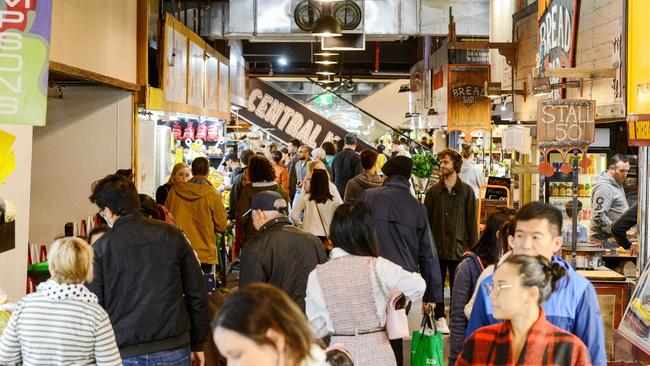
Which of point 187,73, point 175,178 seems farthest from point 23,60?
point 187,73

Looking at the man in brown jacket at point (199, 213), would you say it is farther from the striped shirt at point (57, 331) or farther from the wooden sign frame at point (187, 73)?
the striped shirt at point (57, 331)

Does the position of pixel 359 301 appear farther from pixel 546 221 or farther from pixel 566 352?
pixel 566 352

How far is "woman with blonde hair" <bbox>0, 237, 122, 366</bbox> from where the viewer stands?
13.8 ft

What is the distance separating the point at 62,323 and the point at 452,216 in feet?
19.1

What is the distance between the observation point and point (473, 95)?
16.7 metres

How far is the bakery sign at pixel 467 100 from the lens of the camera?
16578 millimetres

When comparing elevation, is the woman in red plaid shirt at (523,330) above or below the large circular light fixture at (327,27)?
below

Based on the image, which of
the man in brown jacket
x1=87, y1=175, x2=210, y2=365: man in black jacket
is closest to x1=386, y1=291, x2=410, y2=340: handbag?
x1=87, y1=175, x2=210, y2=365: man in black jacket

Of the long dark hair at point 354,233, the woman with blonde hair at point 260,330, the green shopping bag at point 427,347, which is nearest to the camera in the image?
the woman with blonde hair at point 260,330

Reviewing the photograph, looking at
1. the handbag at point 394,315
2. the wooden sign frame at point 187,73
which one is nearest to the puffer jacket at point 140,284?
the handbag at point 394,315

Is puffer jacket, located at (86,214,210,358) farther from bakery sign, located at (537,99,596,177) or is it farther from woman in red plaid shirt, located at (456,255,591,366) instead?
bakery sign, located at (537,99,596,177)

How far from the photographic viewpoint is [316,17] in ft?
51.3

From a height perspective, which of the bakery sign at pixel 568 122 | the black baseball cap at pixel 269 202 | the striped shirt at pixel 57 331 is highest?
the bakery sign at pixel 568 122

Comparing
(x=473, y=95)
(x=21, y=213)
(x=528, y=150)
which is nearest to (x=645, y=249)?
(x=21, y=213)
